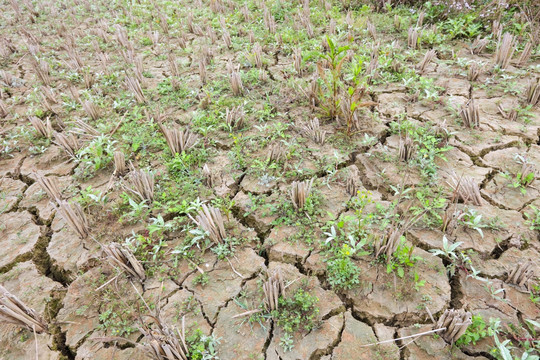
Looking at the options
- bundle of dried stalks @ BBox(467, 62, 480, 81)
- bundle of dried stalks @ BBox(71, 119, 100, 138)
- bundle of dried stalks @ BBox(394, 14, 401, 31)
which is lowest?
bundle of dried stalks @ BBox(71, 119, 100, 138)

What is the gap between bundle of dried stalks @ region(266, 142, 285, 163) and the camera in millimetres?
3096

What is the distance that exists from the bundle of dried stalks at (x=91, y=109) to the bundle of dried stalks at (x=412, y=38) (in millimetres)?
4437

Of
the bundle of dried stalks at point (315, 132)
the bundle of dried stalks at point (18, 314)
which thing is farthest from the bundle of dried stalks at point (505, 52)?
the bundle of dried stalks at point (18, 314)

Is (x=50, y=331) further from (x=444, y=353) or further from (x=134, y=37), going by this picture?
(x=134, y=37)

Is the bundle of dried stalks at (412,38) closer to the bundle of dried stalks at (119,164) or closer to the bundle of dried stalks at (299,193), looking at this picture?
the bundle of dried stalks at (299,193)

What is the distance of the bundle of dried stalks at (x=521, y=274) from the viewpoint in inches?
80.6

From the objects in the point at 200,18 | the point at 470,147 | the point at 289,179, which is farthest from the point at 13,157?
the point at 470,147

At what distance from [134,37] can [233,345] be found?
232 inches

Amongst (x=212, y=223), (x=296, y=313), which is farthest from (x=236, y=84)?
(x=296, y=313)

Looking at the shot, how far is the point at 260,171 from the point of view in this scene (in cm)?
310

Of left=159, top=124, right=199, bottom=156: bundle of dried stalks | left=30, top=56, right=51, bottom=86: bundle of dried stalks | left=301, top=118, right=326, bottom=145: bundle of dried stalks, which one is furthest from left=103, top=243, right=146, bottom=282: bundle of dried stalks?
left=30, top=56, right=51, bottom=86: bundle of dried stalks

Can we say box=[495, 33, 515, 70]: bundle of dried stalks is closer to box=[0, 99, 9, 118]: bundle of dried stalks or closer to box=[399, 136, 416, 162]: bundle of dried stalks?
box=[399, 136, 416, 162]: bundle of dried stalks

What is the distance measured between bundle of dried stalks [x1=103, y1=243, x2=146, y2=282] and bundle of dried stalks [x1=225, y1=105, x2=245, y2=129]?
1.78m

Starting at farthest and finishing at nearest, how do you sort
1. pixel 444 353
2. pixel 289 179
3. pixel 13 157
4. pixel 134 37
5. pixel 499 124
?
pixel 134 37 → pixel 13 157 → pixel 499 124 → pixel 289 179 → pixel 444 353
